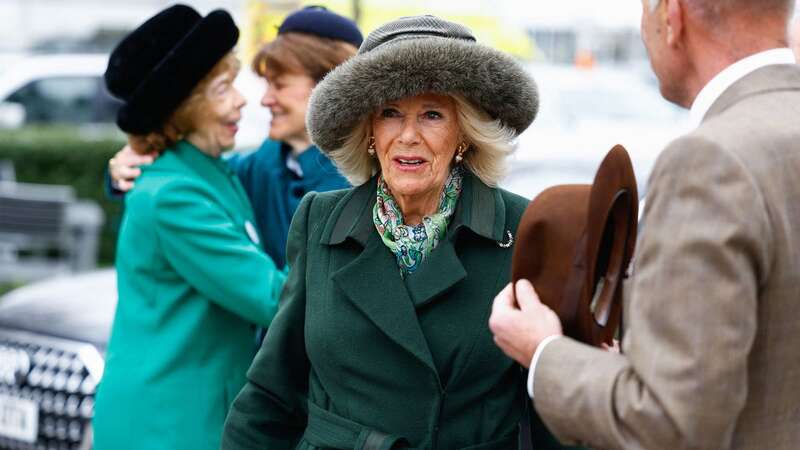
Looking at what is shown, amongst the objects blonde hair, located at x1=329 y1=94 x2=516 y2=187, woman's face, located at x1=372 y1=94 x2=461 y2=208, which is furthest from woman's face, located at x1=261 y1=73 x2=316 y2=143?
woman's face, located at x1=372 y1=94 x2=461 y2=208

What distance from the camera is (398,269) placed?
2762 millimetres

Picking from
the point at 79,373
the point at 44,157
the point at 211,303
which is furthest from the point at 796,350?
the point at 44,157

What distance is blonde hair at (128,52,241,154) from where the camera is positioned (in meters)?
3.55

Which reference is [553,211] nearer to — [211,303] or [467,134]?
[467,134]

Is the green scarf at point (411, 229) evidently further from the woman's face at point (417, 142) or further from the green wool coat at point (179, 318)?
the green wool coat at point (179, 318)

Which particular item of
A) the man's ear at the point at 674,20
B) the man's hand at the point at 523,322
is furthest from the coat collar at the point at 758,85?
the man's hand at the point at 523,322

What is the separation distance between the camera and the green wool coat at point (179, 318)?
331cm

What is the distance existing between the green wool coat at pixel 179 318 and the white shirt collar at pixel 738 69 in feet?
5.29

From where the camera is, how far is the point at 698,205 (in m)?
1.81

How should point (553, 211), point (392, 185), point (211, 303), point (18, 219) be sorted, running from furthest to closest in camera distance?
point (18, 219) → point (211, 303) → point (392, 185) → point (553, 211)

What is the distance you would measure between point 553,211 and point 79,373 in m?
2.86

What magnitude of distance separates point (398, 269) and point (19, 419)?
247 centimetres

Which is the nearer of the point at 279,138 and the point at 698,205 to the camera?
the point at 698,205

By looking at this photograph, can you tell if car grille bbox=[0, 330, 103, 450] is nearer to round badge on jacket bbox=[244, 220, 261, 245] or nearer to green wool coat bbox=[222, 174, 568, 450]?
round badge on jacket bbox=[244, 220, 261, 245]
